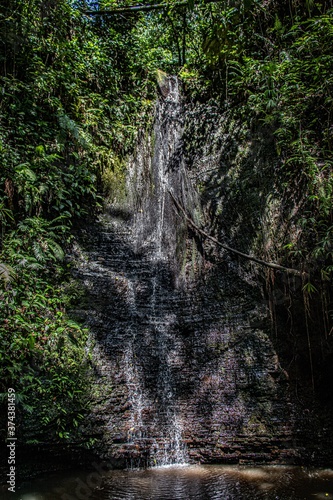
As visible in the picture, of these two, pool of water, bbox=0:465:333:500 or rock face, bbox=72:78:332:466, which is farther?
rock face, bbox=72:78:332:466

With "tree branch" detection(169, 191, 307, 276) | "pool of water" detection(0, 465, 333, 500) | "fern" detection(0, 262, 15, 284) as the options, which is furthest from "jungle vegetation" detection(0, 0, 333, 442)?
A: "pool of water" detection(0, 465, 333, 500)

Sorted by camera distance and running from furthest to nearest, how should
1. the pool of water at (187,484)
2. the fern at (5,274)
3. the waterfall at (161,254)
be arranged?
1. the waterfall at (161,254)
2. the fern at (5,274)
3. the pool of water at (187,484)

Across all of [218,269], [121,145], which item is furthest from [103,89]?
[218,269]

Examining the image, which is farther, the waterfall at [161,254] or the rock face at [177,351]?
the waterfall at [161,254]

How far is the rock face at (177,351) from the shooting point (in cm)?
449

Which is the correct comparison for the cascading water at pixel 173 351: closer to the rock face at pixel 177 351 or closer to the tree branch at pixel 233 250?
the rock face at pixel 177 351

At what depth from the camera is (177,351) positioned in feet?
17.7

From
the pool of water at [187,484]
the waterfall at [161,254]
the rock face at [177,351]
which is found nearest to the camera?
the pool of water at [187,484]

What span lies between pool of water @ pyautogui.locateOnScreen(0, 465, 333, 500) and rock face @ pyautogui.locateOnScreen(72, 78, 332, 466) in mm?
261

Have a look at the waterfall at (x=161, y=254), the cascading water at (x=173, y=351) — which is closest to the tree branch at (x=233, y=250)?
the cascading water at (x=173, y=351)

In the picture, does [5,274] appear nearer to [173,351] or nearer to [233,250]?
[173,351]

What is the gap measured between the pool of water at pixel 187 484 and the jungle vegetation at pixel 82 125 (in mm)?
616

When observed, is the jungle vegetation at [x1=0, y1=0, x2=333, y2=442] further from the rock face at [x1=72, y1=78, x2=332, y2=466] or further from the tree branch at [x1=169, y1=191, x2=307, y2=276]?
the rock face at [x1=72, y1=78, x2=332, y2=466]

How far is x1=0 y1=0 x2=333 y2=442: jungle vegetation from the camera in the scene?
438 cm
